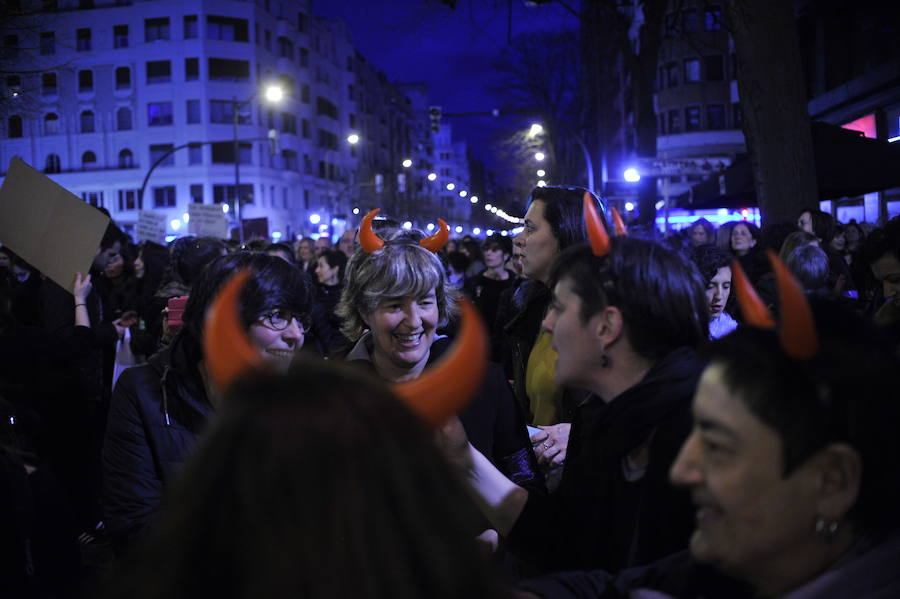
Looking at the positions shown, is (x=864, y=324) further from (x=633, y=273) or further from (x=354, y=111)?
(x=354, y=111)

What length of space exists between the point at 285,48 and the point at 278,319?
73519mm

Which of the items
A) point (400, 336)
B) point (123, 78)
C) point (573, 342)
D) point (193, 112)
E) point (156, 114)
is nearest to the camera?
point (573, 342)

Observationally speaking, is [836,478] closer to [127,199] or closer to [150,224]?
[150,224]

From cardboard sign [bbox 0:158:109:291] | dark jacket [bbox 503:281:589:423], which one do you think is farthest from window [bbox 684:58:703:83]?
cardboard sign [bbox 0:158:109:291]

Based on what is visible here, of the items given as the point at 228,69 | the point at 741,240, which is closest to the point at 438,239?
the point at 741,240

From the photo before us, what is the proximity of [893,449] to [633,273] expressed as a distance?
0.93 m

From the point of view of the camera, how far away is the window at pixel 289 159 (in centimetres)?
7138

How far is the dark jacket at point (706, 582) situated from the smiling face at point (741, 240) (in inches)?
302

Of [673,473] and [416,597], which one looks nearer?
[416,597]

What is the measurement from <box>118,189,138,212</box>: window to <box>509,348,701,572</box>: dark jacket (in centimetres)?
6780

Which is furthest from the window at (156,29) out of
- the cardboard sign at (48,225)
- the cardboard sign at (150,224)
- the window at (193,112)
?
the cardboard sign at (48,225)

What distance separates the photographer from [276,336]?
3010mm

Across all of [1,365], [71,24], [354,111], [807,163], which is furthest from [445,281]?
[354,111]

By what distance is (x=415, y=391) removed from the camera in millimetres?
1455
